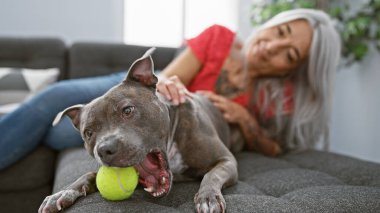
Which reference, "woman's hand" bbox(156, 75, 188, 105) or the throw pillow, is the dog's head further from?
the throw pillow

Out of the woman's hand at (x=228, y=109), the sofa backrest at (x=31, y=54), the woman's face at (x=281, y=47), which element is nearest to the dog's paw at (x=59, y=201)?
the woman's hand at (x=228, y=109)

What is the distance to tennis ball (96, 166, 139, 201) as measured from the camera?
3.67 ft

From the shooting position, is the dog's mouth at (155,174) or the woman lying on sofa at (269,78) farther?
the woman lying on sofa at (269,78)

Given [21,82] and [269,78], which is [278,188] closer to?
[269,78]

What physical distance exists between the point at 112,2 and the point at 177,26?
85 cm

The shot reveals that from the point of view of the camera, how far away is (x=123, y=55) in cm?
→ 285

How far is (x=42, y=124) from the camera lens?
1.82 metres

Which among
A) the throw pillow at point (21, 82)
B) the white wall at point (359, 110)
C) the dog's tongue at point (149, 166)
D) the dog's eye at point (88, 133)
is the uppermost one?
the dog's eye at point (88, 133)

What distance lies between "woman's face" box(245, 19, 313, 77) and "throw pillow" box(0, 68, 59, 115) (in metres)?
1.44

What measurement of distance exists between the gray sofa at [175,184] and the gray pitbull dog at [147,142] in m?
0.06

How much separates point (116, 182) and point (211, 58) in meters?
1.39

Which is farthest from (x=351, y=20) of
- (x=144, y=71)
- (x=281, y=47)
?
(x=144, y=71)

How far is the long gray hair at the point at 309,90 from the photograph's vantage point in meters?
2.24

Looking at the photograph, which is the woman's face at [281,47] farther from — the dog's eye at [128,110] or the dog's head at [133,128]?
the dog's eye at [128,110]
